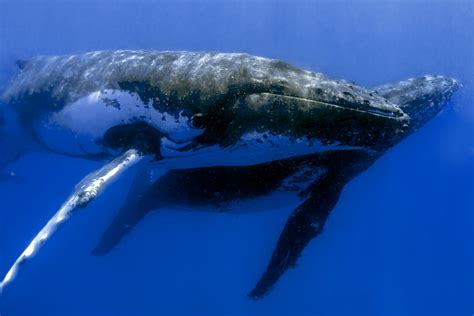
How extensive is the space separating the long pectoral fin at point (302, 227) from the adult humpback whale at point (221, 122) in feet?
0.07

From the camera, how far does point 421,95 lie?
8.90 meters

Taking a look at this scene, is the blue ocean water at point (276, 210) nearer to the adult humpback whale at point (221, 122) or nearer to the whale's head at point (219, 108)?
the adult humpback whale at point (221, 122)

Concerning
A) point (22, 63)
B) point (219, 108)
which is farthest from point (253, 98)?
point (22, 63)

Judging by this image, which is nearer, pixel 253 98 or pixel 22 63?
pixel 253 98

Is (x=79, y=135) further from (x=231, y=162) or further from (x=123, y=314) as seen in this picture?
(x=123, y=314)

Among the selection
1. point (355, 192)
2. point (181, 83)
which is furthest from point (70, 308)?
point (355, 192)

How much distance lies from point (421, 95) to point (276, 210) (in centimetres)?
566

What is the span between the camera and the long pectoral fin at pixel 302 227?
8523mm

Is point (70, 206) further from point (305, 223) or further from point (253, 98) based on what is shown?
point (305, 223)

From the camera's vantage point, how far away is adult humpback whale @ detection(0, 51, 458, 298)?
583 centimetres

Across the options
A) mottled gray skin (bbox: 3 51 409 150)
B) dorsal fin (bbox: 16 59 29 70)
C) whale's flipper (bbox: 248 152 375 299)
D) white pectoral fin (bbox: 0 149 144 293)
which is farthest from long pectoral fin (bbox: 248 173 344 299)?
dorsal fin (bbox: 16 59 29 70)

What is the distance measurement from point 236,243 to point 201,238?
10.2 ft

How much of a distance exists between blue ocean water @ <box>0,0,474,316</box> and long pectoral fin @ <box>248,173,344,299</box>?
96 cm

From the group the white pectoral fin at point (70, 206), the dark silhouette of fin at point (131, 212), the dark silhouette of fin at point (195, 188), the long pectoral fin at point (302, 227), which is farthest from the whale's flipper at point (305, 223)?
the dark silhouette of fin at point (131, 212)
